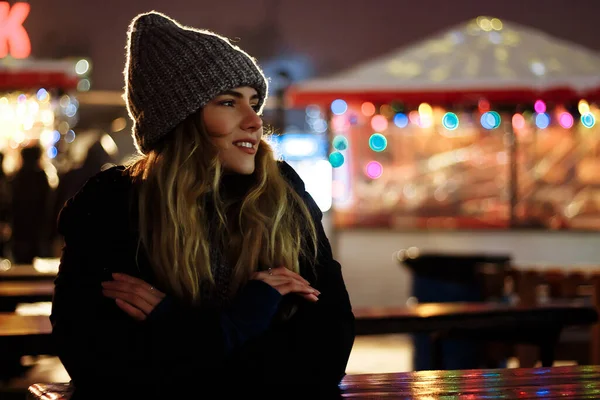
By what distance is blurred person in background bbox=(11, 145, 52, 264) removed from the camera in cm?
1030

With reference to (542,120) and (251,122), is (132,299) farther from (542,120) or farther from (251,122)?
(542,120)

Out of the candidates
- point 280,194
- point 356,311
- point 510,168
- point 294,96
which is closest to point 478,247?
point 510,168

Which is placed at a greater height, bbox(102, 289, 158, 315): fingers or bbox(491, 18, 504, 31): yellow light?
bbox(491, 18, 504, 31): yellow light

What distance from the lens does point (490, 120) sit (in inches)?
539

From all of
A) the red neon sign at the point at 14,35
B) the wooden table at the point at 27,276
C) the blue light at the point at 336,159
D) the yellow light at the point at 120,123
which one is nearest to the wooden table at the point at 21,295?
the wooden table at the point at 27,276

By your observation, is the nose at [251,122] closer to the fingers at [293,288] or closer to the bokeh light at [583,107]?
→ the fingers at [293,288]

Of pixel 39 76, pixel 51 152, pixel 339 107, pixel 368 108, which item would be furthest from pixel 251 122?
pixel 51 152

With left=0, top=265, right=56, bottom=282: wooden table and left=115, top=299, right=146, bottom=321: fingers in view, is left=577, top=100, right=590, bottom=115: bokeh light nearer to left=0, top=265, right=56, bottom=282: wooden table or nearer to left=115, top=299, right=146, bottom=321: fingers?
left=0, top=265, right=56, bottom=282: wooden table

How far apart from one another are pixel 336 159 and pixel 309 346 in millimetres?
10950

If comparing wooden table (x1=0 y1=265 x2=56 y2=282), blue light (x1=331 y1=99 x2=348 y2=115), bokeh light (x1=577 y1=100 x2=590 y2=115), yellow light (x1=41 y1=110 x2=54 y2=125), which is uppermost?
yellow light (x1=41 y1=110 x2=54 y2=125)

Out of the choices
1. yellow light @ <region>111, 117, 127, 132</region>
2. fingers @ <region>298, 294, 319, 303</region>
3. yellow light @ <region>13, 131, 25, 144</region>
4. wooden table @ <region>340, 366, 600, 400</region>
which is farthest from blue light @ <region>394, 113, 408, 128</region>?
fingers @ <region>298, 294, 319, 303</region>

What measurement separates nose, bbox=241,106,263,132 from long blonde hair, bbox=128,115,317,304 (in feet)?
0.34

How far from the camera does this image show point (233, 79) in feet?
9.48

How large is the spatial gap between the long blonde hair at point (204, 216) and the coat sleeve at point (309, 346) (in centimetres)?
13
